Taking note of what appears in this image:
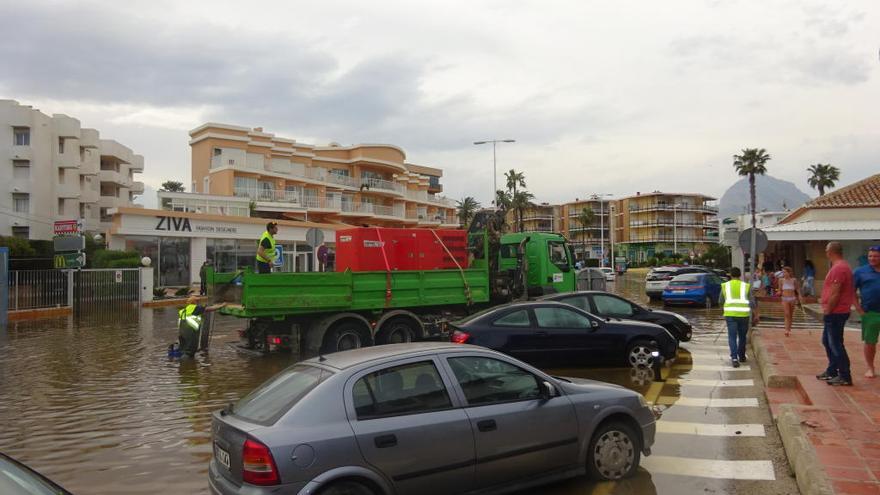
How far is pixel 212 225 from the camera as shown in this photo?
37.0 meters

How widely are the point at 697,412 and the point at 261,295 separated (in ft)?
23.9

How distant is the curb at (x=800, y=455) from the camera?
14.9 feet

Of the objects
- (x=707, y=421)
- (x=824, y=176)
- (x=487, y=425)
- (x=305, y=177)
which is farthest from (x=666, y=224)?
(x=487, y=425)

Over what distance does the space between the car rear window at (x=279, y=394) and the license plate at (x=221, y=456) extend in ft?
0.87

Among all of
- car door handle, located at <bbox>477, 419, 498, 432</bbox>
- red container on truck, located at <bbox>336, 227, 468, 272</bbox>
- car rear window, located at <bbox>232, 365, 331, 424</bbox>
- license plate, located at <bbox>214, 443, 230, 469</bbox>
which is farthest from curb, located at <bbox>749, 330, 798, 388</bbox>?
license plate, located at <bbox>214, 443, 230, 469</bbox>

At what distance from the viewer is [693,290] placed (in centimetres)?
2264

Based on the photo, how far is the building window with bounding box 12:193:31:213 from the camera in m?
49.1

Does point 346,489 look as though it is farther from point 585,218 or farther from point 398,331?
point 585,218

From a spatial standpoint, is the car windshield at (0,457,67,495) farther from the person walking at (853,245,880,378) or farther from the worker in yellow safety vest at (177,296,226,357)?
the worker in yellow safety vest at (177,296,226,357)

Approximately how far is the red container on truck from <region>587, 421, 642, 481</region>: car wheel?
8.12 m

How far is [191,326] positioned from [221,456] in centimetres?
849

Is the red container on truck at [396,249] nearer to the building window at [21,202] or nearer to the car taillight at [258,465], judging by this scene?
the car taillight at [258,465]

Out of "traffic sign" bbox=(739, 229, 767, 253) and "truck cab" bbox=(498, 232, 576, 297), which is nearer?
"traffic sign" bbox=(739, 229, 767, 253)

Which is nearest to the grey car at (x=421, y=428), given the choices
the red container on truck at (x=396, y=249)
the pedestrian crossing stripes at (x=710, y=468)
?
the pedestrian crossing stripes at (x=710, y=468)
